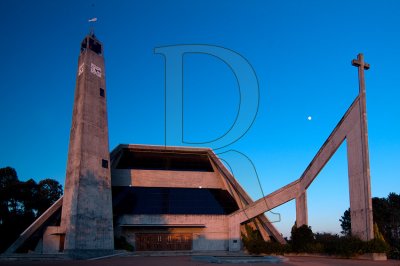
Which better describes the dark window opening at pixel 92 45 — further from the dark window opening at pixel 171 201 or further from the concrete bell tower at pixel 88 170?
the dark window opening at pixel 171 201

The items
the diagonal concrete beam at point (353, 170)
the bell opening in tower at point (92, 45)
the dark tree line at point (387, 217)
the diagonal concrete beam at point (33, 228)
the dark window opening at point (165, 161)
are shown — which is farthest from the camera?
the dark tree line at point (387, 217)

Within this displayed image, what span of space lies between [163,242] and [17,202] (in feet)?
54.2

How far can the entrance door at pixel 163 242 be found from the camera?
1361 inches

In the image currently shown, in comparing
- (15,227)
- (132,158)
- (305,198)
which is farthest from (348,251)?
(15,227)

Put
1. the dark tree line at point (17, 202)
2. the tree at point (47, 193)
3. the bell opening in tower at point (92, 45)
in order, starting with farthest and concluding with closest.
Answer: the tree at point (47, 193)
the dark tree line at point (17, 202)
the bell opening in tower at point (92, 45)

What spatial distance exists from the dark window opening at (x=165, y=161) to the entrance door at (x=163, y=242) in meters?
7.32

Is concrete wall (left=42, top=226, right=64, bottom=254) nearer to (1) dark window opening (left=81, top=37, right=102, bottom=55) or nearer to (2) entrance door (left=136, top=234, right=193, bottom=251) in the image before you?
(2) entrance door (left=136, top=234, right=193, bottom=251)

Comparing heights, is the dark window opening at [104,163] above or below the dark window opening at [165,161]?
below

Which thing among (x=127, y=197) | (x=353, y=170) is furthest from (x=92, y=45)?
(x=353, y=170)

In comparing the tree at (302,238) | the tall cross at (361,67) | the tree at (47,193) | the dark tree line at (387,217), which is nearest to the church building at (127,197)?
the tree at (302,238)

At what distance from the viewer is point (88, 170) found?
2931 centimetres

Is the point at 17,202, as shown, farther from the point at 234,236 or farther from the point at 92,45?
the point at 234,236

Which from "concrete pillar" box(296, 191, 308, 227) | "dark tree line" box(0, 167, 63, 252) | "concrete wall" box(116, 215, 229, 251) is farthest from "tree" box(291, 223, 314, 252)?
"dark tree line" box(0, 167, 63, 252)

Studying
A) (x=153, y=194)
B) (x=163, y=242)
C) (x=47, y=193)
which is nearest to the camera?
(x=163, y=242)
